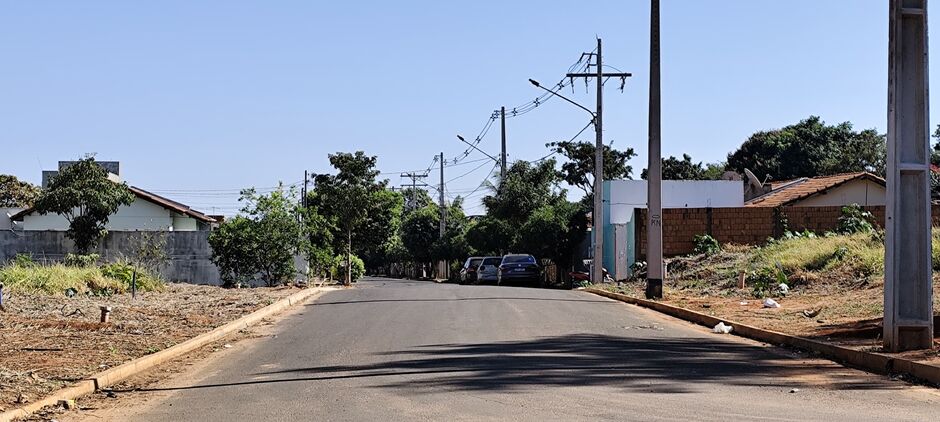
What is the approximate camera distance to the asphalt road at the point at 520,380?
869cm

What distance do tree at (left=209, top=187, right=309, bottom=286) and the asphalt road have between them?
17.6m

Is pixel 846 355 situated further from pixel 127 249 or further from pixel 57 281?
pixel 127 249

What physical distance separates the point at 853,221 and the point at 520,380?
2576 centimetres

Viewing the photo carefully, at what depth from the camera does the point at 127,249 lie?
39250mm

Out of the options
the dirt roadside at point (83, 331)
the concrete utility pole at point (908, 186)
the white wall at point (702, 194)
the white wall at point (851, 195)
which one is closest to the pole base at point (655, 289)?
the dirt roadside at point (83, 331)

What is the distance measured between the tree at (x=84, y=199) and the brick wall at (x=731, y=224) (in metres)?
20.1

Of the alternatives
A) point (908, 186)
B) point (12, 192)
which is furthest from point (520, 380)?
point (12, 192)

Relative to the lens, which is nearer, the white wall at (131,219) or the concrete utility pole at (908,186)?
the concrete utility pole at (908,186)

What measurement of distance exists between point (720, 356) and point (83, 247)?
31.3m

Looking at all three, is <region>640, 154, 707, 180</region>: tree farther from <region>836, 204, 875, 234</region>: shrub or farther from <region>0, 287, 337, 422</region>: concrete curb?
<region>0, 287, 337, 422</region>: concrete curb

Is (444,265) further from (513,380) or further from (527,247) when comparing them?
(513,380)

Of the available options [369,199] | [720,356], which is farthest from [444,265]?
[720,356]

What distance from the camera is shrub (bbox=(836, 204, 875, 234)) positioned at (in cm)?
3253

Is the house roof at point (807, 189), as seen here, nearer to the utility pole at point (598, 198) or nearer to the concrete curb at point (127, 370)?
the utility pole at point (598, 198)
